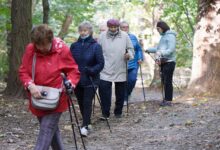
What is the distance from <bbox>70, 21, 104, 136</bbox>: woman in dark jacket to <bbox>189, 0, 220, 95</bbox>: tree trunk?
13.0 feet

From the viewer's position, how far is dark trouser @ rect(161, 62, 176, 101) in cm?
1003

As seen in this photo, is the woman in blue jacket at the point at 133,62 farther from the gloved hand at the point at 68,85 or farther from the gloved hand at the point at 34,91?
the gloved hand at the point at 34,91

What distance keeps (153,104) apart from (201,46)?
1.85 meters

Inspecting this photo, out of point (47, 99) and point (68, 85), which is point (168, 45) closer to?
point (68, 85)

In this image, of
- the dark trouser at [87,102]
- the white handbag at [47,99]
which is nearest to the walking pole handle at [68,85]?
the white handbag at [47,99]

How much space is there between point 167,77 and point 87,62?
2940mm

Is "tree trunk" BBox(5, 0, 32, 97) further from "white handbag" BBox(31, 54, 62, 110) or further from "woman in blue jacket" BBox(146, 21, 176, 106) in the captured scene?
"white handbag" BBox(31, 54, 62, 110)

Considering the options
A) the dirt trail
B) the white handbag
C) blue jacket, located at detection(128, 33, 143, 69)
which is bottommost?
the dirt trail

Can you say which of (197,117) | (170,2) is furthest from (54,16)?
(197,117)

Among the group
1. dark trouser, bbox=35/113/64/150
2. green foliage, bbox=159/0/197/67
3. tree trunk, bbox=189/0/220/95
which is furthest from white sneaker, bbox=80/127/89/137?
green foliage, bbox=159/0/197/67

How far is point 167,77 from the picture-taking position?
10.1m

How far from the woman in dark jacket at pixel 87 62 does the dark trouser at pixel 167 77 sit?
2720 millimetres

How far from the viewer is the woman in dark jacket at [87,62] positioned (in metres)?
7.59

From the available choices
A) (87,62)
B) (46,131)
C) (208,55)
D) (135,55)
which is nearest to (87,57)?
(87,62)
